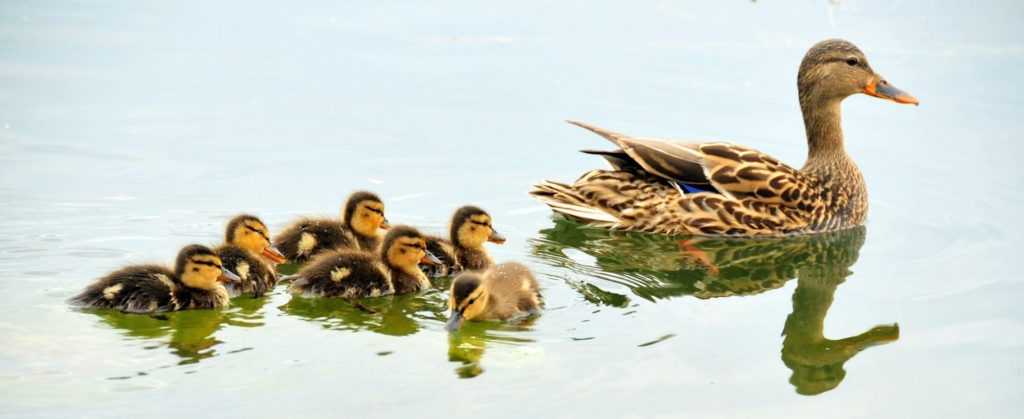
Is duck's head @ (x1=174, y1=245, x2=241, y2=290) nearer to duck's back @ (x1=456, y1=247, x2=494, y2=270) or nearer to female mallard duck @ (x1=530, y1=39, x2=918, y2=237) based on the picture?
duck's back @ (x1=456, y1=247, x2=494, y2=270)

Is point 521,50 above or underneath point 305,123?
above

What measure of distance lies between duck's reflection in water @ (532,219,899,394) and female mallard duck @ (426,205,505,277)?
0.33 metres

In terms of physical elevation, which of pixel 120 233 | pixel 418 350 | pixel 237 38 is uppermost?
pixel 237 38

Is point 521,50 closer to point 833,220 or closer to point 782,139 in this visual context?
point 782,139

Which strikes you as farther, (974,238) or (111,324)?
(974,238)

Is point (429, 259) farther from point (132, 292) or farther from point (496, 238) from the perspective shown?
point (132, 292)

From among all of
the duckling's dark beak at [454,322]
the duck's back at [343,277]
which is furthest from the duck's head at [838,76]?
the duckling's dark beak at [454,322]

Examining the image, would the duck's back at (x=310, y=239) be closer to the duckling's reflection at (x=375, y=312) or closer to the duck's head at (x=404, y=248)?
the duck's head at (x=404, y=248)

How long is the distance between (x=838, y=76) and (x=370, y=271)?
2.92 m

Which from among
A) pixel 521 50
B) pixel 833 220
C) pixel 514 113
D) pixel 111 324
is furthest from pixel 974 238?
pixel 111 324

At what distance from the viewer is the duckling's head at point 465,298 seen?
5578mm

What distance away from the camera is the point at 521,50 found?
977 centimetres

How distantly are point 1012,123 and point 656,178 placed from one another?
8.19 ft

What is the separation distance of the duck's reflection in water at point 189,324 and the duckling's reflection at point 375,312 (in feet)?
0.57
